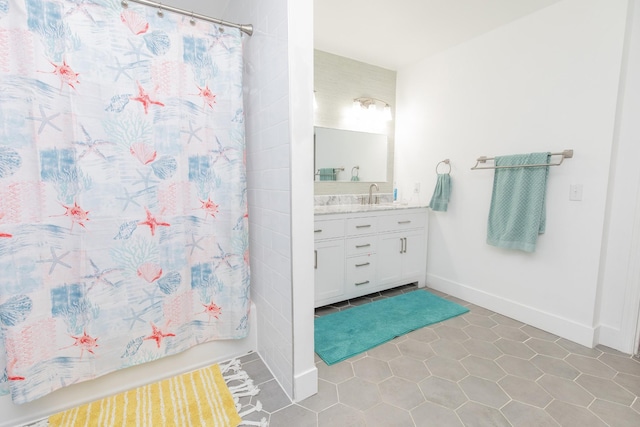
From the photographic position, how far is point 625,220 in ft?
5.96

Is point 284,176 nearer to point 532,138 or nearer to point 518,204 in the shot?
point 518,204

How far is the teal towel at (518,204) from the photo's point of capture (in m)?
2.10

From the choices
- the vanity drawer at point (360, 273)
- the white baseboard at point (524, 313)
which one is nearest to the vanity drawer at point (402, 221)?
the vanity drawer at point (360, 273)

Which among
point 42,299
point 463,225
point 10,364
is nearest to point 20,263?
point 42,299

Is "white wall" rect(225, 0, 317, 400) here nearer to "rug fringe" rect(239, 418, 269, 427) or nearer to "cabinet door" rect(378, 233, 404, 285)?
"rug fringe" rect(239, 418, 269, 427)

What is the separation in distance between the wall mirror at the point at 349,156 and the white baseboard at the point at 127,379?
1.65 m

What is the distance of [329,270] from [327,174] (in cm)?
104

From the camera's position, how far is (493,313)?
95.7 inches

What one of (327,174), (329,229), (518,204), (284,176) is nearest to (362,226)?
(329,229)

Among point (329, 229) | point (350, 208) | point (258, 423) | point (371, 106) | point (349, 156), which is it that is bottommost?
point (258, 423)

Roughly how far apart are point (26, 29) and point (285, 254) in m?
1.44

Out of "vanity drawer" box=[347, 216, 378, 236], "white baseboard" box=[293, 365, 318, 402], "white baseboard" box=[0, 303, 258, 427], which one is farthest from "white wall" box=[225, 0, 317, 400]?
"vanity drawer" box=[347, 216, 378, 236]

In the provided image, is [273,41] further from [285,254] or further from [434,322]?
[434,322]

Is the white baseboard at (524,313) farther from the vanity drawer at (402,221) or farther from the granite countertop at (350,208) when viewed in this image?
the granite countertop at (350,208)
